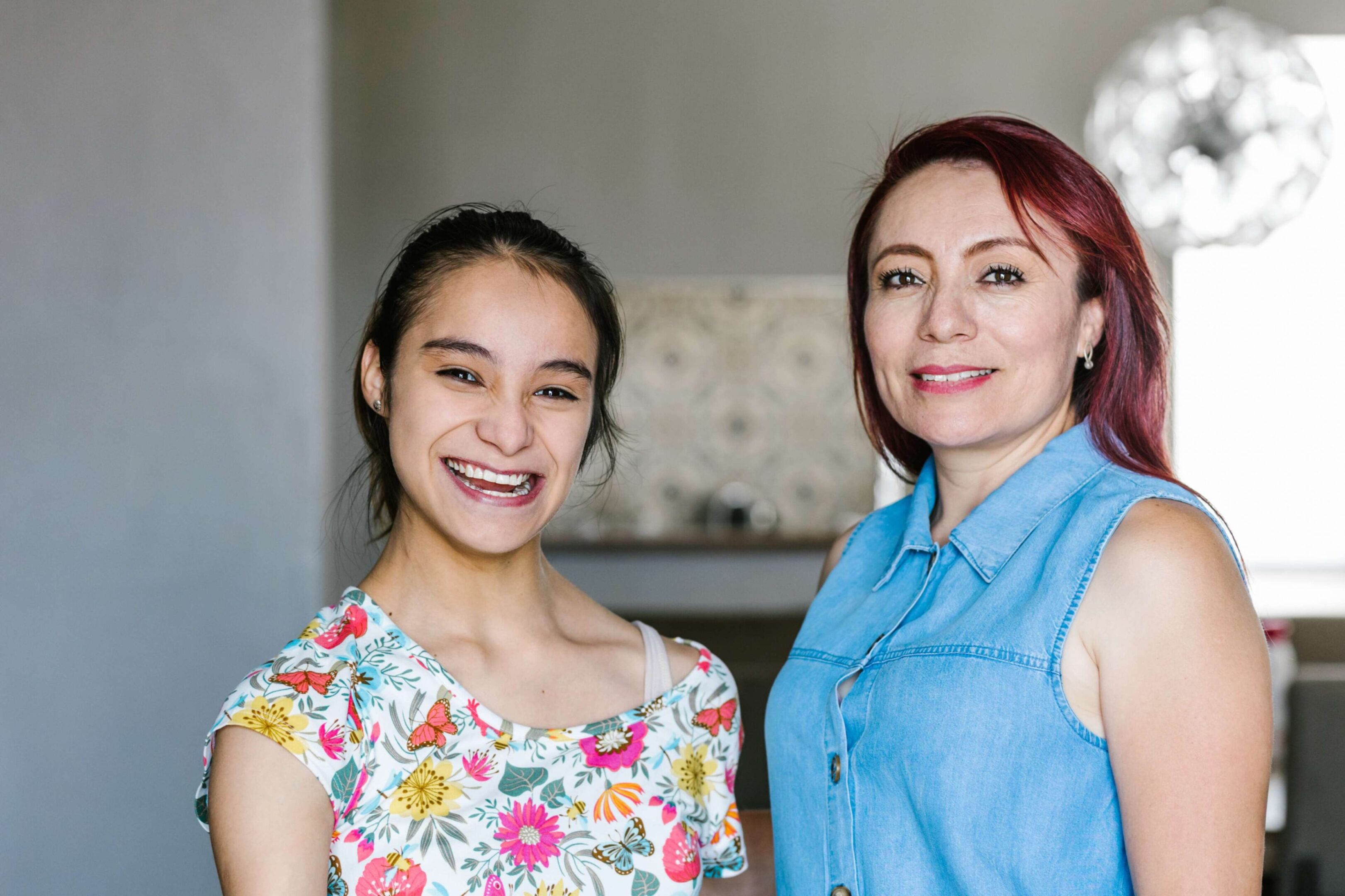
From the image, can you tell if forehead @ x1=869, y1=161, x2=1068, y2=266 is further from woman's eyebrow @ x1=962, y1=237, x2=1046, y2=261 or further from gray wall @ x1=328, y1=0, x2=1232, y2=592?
gray wall @ x1=328, y1=0, x2=1232, y2=592

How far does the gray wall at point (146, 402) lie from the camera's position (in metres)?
2.31

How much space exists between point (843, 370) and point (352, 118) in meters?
2.73

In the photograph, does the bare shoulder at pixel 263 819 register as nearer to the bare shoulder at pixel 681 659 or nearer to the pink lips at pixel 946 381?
→ the bare shoulder at pixel 681 659

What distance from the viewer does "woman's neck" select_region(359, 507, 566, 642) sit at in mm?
1441

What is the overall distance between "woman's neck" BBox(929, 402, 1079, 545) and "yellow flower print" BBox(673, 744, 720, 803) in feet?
1.30

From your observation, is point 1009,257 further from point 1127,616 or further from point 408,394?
point 408,394

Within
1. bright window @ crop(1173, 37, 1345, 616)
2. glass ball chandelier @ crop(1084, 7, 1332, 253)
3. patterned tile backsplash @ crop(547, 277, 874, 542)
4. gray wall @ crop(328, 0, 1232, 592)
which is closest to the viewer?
glass ball chandelier @ crop(1084, 7, 1332, 253)

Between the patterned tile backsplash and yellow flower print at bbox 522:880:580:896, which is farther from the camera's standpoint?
the patterned tile backsplash

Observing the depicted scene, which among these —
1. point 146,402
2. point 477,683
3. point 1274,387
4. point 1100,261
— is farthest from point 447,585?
point 1274,387

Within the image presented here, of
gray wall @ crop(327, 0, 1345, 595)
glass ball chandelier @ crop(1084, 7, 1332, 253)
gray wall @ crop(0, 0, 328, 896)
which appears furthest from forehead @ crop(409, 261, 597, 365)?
gray wall @ crop(327, 0, 1345, 595)

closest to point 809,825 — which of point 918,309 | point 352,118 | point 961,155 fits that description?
point 918,309

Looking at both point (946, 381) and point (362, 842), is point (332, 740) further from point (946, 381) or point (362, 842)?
point (946, 381)

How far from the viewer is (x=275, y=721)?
3.96 ft

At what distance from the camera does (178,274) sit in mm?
2426
